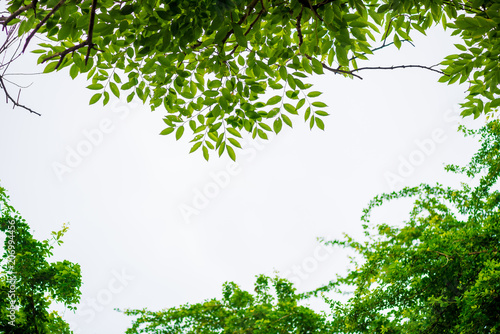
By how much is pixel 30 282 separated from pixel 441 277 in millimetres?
7740

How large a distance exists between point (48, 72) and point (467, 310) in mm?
6551

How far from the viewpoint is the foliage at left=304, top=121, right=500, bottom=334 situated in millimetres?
6266

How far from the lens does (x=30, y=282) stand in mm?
7777

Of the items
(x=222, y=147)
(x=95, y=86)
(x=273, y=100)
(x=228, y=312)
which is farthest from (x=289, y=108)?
(x=228, y=312)

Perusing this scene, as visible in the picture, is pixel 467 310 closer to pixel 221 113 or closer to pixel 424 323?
pixel 424 323

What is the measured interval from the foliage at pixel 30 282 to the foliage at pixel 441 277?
18.6 feet

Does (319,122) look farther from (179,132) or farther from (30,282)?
(30,282)

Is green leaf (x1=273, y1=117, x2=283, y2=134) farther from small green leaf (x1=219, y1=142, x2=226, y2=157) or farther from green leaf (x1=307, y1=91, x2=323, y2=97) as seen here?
small green leaf (x1=219, y1=142, x2=226, y2=157)

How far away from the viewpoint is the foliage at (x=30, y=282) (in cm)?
759

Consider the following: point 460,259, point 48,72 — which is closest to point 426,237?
point 460,259

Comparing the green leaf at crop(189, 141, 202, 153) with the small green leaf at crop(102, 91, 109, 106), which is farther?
the green leaf at crop(189, 141, 202, 153)

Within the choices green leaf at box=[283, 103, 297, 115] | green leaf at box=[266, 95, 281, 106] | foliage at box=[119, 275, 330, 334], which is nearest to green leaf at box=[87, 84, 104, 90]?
green leaf at box=[266, 95, 281, 106]

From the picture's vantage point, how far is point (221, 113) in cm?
335

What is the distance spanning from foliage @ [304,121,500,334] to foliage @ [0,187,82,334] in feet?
18.6
